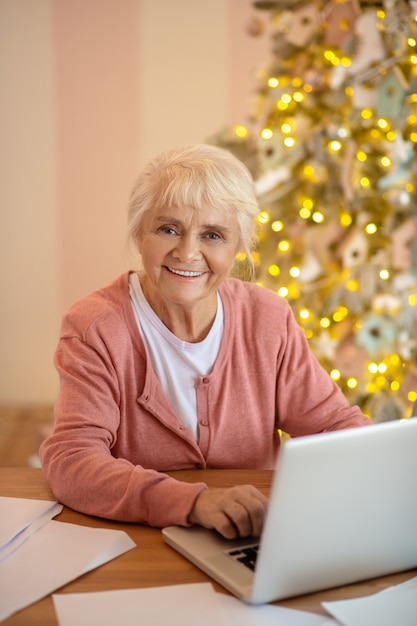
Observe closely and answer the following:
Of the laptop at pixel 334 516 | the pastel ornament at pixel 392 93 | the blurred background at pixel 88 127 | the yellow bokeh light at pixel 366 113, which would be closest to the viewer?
the laptop at pixel 334 516

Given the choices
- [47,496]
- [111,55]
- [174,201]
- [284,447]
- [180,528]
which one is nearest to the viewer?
[284,447]

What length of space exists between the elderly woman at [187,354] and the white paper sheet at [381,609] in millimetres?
553

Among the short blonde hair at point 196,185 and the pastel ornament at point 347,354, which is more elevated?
the short blonde hair at point 196,185

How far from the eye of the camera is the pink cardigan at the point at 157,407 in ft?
4.44

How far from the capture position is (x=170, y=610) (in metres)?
1.03

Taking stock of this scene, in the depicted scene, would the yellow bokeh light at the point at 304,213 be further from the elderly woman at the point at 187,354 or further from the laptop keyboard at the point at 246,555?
the laptop keyboard at the point at 246,555

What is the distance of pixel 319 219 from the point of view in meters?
3.03

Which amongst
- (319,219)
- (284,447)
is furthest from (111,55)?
(284,447)

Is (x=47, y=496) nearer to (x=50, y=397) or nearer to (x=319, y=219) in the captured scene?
(x=319, y=219)

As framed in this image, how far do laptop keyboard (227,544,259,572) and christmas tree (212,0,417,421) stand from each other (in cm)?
188

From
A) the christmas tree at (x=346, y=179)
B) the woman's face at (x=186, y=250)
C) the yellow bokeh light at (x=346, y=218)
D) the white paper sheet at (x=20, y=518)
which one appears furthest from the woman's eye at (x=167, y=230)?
the yellow bokeh light at (x=346, y=218)

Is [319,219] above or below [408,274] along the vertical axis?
above

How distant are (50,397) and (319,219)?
197cm

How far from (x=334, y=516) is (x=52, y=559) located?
424mm
